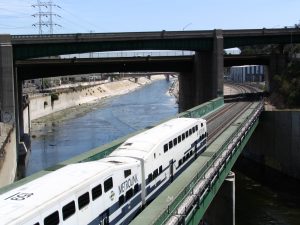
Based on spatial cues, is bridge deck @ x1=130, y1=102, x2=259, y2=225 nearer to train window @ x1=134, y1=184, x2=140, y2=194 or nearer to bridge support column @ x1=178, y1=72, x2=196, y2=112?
train window @ x1=134, y1=184, x2=140, y2=194

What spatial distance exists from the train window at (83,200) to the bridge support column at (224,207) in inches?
804

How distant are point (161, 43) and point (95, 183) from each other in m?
65.4

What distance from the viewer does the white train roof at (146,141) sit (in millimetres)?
23344

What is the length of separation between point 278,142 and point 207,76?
96.4ft

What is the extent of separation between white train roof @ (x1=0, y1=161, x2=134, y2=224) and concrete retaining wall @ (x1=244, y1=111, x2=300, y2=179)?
142ft

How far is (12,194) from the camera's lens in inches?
624

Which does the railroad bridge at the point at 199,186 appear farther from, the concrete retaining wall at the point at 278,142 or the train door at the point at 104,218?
the concrete retaining wall at the point at 278,142

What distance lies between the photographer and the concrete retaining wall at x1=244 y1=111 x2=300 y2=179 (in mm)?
58656

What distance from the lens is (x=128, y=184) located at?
21125 millimetres

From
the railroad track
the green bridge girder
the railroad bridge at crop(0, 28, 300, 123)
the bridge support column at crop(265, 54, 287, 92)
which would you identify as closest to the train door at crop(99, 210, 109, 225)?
the railroad track

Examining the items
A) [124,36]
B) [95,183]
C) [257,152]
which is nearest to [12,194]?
[95,183]

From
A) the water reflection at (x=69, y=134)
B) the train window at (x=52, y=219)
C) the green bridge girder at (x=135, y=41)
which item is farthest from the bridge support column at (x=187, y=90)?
the train window at (x=52, y=219)

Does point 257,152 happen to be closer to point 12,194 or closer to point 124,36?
point 124,36

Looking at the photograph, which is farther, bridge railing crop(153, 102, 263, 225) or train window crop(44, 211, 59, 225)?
bridge railing crop(153, 102, 263, 225)
